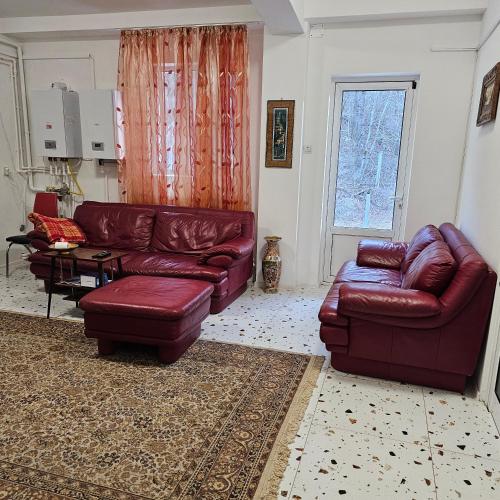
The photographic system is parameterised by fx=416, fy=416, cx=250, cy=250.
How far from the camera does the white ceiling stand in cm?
410

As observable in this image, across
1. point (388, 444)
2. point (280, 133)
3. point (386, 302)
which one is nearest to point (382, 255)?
point (386, 302)

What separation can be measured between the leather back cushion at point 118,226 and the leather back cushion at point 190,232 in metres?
0.13

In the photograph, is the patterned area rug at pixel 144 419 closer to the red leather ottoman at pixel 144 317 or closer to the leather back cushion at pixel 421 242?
the red leather ottoman at pixel 144 317

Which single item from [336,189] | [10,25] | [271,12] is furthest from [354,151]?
[10,25]

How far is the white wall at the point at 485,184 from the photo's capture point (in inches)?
93.4

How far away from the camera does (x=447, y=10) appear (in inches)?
143

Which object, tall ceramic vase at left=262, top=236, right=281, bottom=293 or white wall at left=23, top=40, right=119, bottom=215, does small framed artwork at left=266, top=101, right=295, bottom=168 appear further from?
white wall at left=23, top=40, right=119, bottom=215

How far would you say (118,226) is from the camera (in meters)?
4.49

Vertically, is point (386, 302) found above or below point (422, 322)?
above

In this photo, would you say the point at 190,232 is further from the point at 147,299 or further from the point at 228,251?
the point at 147,299

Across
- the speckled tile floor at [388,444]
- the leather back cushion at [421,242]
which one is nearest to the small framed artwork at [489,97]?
the leather back cushion at [421,242]

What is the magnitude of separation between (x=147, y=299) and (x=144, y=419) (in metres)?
0.78

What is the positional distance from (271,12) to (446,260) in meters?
2.52

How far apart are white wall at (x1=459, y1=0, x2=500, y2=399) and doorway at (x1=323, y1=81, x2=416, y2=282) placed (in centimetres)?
65
